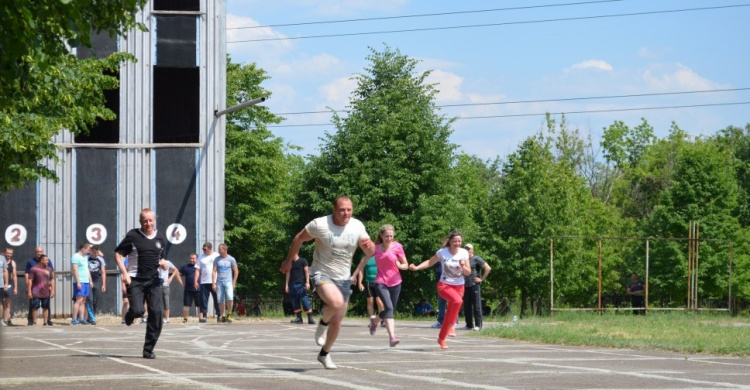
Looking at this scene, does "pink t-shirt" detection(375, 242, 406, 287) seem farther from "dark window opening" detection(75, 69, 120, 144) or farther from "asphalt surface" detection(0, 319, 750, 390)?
"dark window opening" detection(75, 69, 120, 144)

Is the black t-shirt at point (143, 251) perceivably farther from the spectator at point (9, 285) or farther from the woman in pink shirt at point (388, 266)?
the spectator at point (9, 285)

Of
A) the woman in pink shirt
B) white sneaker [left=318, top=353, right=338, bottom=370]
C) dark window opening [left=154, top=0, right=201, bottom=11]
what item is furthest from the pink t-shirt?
Result: dark window opening [left=154, top=0, right=201, bottom=11]

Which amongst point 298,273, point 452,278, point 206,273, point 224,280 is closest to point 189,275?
point 206,273

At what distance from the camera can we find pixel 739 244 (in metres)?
62.2

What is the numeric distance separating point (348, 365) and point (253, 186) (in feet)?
160

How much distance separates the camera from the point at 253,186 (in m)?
62.1

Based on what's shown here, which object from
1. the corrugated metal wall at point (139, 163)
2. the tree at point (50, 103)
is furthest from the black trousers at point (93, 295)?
the tree at point (50, 103)

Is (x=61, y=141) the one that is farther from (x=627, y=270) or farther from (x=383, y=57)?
(x=627, y=270)

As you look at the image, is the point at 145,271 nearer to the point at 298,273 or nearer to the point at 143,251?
the point at 143,251

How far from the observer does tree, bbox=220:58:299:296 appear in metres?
61.4

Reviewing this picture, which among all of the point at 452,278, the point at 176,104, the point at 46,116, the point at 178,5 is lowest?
the point at 452,278

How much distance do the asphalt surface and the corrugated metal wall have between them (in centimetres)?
1118

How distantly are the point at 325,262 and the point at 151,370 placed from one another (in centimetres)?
220

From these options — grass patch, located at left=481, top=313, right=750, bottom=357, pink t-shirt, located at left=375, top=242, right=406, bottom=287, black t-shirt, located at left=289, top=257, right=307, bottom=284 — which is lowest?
grass patch, located at left=481, top=313, right=750, bottom=357
